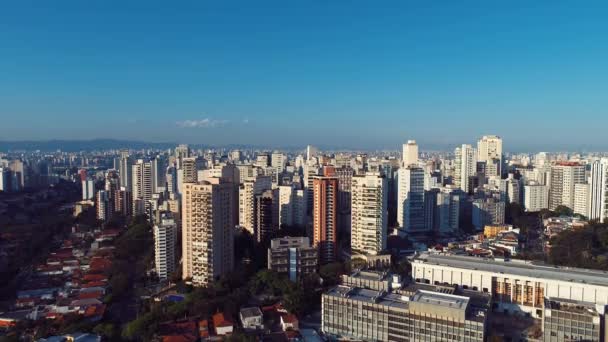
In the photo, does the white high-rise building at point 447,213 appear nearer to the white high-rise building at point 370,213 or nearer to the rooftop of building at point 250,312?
the white high-rise building at point 370,213

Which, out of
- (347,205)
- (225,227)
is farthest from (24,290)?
(347,205)

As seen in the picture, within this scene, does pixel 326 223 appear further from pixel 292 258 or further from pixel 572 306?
pixel 572 306

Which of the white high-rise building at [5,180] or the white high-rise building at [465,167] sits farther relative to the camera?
the white high-rise building at [5,180]

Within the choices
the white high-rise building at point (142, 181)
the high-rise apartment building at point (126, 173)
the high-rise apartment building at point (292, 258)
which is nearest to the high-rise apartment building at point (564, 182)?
the high-rise apartment building at point (292, 258)

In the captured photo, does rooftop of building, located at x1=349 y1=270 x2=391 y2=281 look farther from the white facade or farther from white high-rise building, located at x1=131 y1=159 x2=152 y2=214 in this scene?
white high-rise building, located at x1=131 y1=159 x2=152 y2=214

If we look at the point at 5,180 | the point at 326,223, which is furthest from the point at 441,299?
the point at 5,180

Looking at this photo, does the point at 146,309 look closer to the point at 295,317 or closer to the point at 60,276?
the point at 295,317

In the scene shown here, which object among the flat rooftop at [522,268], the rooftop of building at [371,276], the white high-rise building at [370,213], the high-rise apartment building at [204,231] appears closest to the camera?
the rooftop of building at [371,276]

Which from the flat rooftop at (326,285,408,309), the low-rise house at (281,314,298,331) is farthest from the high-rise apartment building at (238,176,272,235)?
the flat rooftop at (326,285,408,309)
